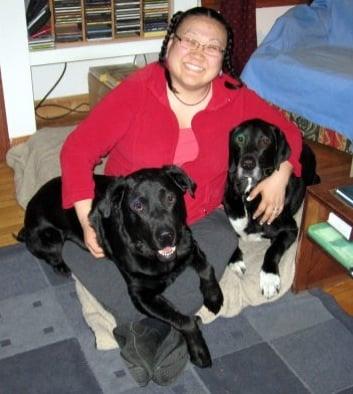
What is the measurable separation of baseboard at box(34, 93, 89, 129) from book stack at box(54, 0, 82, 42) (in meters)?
0.66

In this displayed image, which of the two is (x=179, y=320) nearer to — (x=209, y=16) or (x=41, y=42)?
(x=209, y=16)

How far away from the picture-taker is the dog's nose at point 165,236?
1.45 m

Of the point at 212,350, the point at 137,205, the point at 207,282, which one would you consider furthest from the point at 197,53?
the point at 212,350

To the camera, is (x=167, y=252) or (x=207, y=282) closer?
(x=167, y=252)

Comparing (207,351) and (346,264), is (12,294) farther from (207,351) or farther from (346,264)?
(346,264)

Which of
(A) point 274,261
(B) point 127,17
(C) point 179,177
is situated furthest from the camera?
(B) point 127,17

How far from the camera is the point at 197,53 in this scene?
1.63 meters

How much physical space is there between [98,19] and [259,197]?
1.68m

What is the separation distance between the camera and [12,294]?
78.9 inches

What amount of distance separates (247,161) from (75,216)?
25.6 inches

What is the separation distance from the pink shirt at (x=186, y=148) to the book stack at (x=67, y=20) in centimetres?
150

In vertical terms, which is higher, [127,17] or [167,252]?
[127,17]

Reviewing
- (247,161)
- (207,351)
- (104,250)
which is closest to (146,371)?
(207,351)

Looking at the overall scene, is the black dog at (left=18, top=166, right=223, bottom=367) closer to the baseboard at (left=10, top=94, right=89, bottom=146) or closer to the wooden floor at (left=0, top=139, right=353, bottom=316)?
the wooden floor at (left=0, top=139, right=353, bottom=316)
